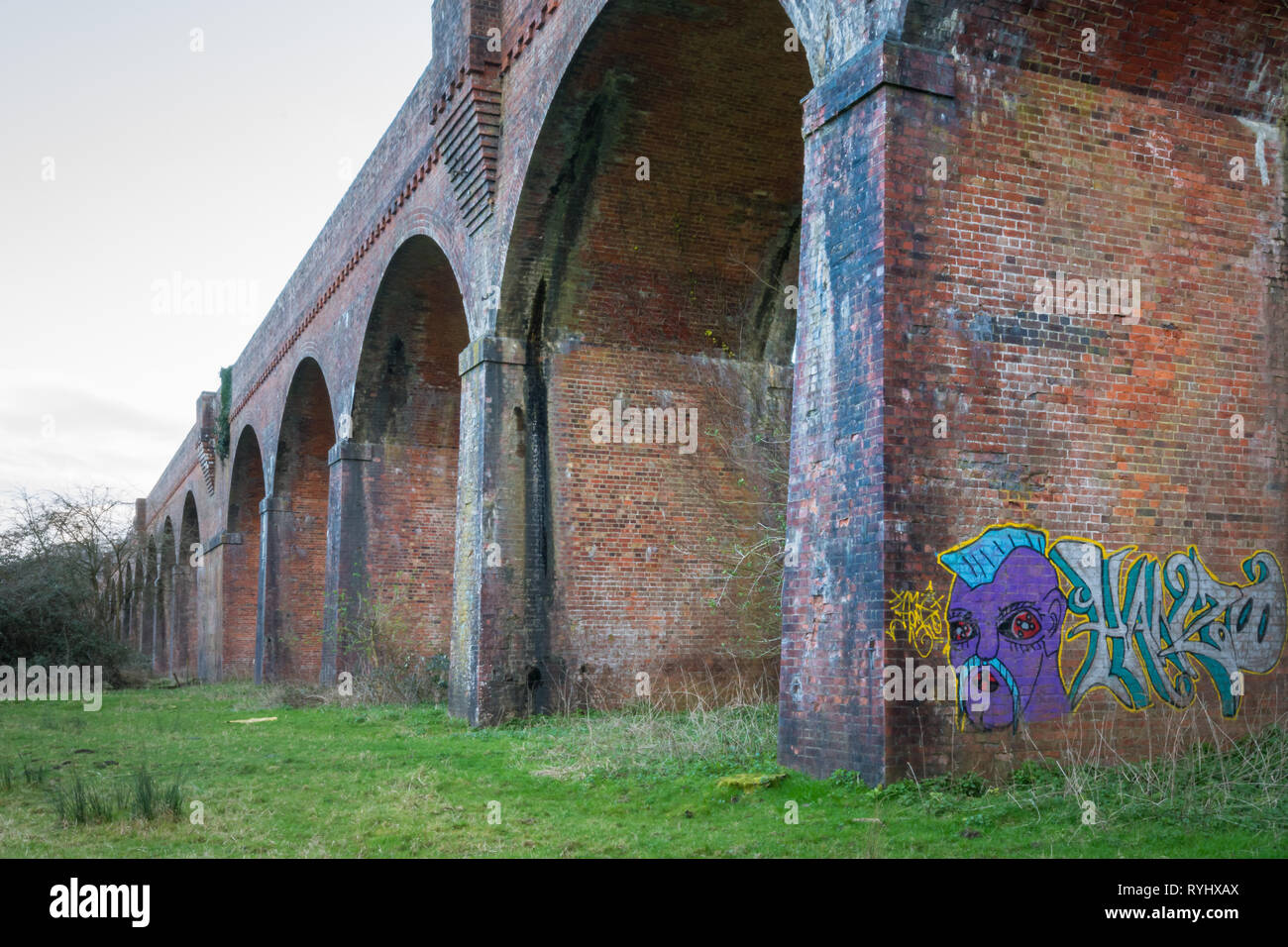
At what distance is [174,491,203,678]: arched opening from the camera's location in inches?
1521

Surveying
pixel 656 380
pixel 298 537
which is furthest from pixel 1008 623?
pixel 298 537

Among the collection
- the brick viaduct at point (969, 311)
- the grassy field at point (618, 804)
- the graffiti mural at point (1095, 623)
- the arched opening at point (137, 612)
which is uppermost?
the brick viaduct at point (969, 311)

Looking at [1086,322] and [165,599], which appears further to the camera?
[165,599]

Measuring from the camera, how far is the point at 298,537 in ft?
77.8

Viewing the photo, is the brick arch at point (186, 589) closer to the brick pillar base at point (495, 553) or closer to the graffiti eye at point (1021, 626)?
the brick pillar base at point (495, 553)

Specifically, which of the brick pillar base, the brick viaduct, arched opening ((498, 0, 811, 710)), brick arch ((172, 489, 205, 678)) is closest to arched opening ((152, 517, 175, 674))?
brick arch ((172, 489, 205, 678))

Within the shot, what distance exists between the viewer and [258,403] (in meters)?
26.6

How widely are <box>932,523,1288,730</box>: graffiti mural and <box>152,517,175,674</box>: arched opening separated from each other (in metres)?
38.3

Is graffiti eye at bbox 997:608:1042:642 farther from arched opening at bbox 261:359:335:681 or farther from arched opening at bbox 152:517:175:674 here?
arched opening at bbox 152:517:175:674

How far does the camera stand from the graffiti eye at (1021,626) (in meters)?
6.60

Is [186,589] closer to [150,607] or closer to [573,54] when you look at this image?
[150,607]

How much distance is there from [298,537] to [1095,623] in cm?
1936

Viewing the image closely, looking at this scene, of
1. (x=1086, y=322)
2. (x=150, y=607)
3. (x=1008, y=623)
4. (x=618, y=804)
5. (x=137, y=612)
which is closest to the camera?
(x=1008, y=623)

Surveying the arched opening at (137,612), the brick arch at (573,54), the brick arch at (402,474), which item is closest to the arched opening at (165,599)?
the arched opening at (137,612)
